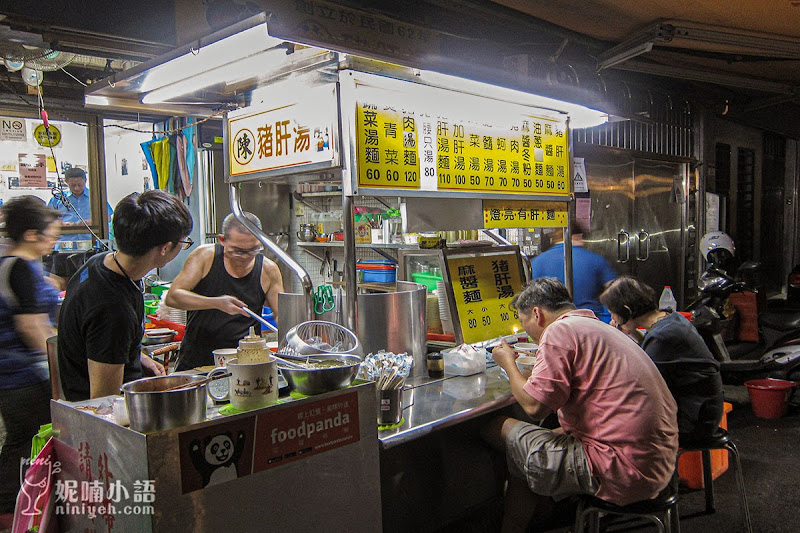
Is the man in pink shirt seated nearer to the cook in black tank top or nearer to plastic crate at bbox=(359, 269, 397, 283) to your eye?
plastic crate at bbox=(359, 269, 397, 283)

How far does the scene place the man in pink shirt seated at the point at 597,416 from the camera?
2.82m

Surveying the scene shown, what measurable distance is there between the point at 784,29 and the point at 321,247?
216 inches

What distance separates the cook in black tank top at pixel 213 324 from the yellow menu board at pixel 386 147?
1566 millimetres

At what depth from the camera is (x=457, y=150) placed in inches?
145

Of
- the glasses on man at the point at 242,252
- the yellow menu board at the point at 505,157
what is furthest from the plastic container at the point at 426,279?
the glasses on man at the point at 242,252

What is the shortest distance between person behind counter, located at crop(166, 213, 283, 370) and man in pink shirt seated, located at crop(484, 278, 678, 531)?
198cm

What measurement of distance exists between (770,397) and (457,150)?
4.41 m

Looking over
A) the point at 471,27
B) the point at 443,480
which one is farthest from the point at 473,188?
the point at 471,27

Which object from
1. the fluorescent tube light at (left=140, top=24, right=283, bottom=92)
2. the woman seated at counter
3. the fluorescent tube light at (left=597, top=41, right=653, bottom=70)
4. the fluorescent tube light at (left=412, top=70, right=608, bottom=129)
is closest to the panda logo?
the fluorescent tube light at (left=140, top=24, right=283, bottom=92)

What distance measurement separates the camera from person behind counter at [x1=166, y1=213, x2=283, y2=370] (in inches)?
159

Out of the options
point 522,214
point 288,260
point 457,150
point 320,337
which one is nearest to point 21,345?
point 288,260

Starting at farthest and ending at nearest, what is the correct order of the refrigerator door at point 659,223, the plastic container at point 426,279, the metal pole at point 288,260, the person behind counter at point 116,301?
the refrigerator door at point 659,223, the plastic container at point 426,279, the metal pole at point 288,260, the person behind counter at point 116,301

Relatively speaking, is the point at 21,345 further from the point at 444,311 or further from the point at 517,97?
the point at 517,97

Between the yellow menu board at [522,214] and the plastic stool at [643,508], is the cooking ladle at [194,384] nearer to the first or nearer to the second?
the plastic stool at [643,508]
